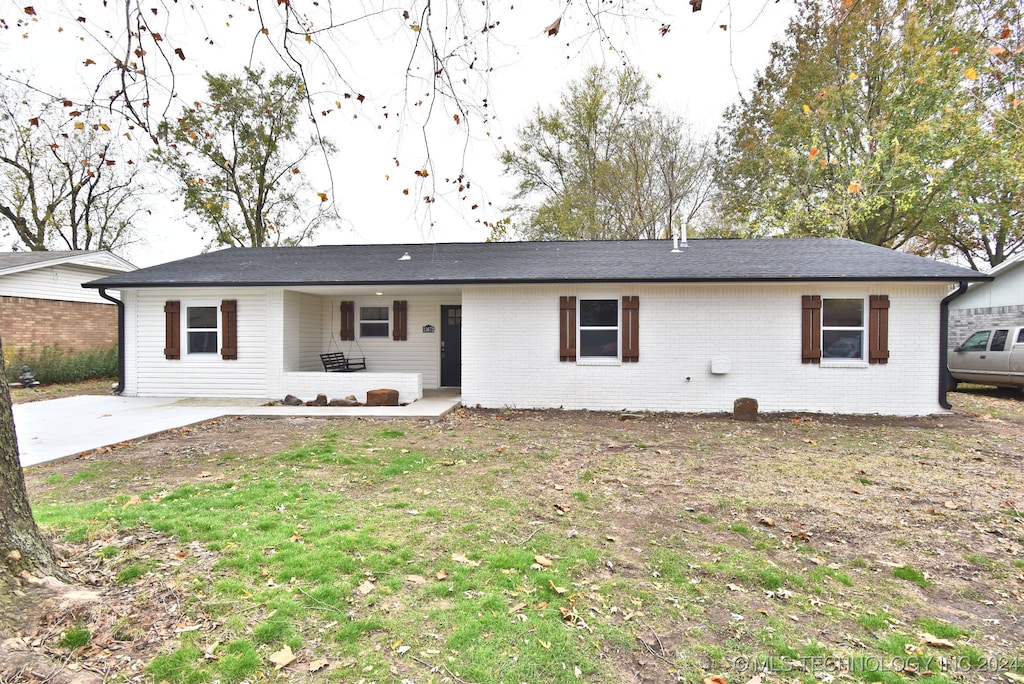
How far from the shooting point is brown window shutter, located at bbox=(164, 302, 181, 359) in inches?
439

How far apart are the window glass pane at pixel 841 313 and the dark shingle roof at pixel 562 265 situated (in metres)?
0.66

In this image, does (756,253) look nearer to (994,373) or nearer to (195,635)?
(994,373)

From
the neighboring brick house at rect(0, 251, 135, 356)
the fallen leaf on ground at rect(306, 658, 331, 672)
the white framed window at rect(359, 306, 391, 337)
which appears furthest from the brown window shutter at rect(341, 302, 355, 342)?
the fallen leaf on ground at rect(306, 658, 331, 672)

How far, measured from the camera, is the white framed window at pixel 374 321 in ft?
41.4

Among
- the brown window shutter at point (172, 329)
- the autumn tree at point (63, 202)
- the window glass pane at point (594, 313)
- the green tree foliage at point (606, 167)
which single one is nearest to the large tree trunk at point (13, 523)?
the window glass pane at point (594, 313)

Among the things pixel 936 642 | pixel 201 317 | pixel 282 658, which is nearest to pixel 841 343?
pixel 936 642

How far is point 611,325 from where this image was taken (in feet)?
33.4

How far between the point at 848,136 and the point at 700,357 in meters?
12.7

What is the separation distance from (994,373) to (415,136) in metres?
14.5

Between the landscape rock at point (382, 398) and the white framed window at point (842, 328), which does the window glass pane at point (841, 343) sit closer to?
the white framed window at point (842, 328)

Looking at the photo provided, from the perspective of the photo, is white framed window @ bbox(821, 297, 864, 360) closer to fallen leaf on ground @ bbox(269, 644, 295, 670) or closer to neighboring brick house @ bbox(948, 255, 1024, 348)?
neighboring brick house @ bbox(948, 255, 1024, 348)

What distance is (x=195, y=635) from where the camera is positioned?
2.54 metres

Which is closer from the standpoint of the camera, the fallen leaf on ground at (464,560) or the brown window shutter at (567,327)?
the fallen leaf on ground at (464,560)

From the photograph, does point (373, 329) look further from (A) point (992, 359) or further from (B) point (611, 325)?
(A) point (992, 359)
